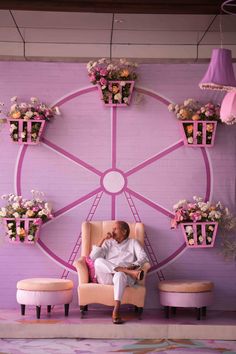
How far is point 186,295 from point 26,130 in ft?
8.94

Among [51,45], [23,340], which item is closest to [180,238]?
[23,340]

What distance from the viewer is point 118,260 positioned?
8.57m

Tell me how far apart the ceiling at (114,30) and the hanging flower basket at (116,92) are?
0.45m

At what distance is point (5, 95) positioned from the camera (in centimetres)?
922

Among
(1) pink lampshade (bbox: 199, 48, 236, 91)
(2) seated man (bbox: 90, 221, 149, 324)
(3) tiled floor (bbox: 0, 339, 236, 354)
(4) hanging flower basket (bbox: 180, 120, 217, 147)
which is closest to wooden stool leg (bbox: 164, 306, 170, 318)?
(2) seated man (bbox: 90, 221, 149, 324)

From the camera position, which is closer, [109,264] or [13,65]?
[109,264]

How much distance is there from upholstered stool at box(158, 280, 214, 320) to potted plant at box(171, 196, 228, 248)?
59 cm

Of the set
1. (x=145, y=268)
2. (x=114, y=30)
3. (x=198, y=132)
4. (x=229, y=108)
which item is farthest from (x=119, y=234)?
(x=114, y=30)

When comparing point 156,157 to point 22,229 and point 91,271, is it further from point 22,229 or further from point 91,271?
point 22,229

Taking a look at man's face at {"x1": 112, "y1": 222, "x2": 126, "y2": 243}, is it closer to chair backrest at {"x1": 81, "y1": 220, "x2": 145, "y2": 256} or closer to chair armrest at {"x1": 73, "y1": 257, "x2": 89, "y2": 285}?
chair backrest at {"x1": 81, "y1": 220, "x2": 145, "y2": 256}

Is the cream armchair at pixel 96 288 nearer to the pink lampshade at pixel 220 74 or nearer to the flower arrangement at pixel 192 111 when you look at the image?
the flower arrangement at pixel 192 111

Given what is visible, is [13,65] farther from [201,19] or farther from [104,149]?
[201,19]

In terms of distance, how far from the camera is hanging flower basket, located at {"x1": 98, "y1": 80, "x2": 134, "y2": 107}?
9055 millimetres

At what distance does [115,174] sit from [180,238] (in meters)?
1.11
